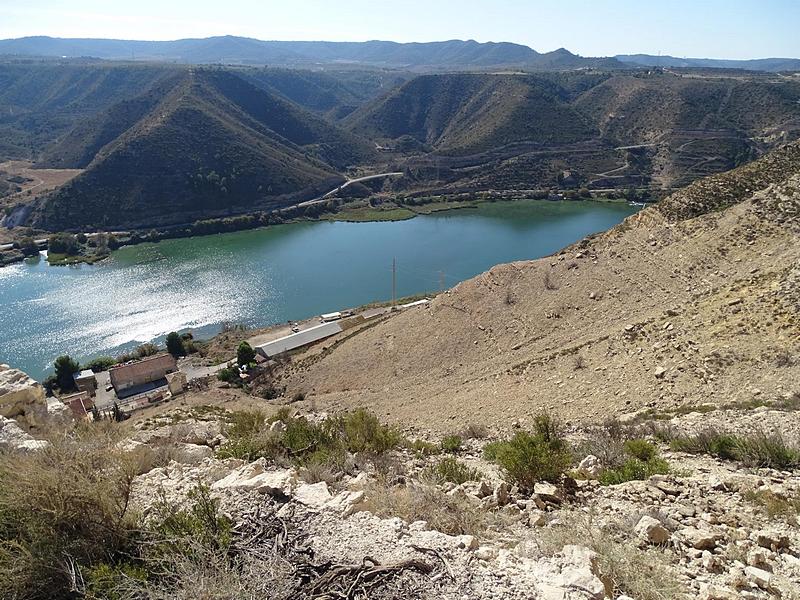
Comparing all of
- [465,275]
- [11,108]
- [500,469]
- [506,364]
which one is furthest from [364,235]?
[11,108]

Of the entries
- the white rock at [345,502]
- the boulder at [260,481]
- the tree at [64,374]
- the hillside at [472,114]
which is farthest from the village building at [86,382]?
the hillside at [472,114]

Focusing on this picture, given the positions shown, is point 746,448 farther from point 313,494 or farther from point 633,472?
point 313,494

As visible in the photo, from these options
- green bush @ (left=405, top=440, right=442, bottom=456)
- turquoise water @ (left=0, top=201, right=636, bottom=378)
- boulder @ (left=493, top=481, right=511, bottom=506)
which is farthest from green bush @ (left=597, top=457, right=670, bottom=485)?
turquoise water @ (left=0, top=201, right=636, bottom=378)

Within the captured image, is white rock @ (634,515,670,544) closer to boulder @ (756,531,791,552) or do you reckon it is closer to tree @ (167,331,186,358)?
boulder @ (756,531,791,552)

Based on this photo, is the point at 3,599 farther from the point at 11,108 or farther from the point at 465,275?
the point at 11,108

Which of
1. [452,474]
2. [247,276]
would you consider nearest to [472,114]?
[247,276]

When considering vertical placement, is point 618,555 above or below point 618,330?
above
